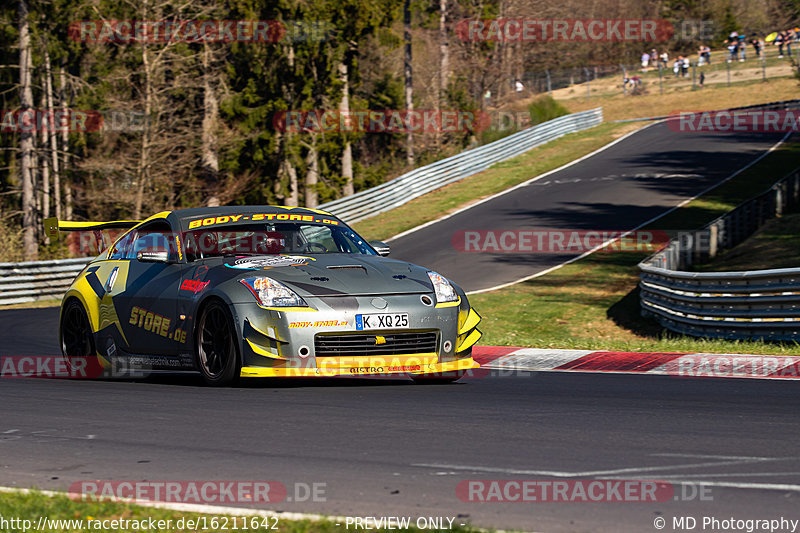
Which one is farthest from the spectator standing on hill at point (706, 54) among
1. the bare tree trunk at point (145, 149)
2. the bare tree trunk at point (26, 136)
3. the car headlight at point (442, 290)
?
the car headlight at point (442, 290)

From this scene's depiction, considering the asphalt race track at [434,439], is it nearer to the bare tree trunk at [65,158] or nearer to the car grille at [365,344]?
the car grille at [365,344]

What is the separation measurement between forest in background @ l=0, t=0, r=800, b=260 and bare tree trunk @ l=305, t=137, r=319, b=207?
7cm

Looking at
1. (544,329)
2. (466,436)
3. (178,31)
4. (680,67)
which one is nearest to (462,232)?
(544,329)

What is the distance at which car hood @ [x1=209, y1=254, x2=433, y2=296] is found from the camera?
7.56 meters

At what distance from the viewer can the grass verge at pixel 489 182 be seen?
32.4 m

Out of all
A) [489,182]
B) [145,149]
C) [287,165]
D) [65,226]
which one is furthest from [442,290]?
[287,165]

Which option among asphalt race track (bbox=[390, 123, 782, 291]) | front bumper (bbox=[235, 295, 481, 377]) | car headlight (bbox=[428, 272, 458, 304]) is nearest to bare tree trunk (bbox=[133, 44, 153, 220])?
asphalt race track (bbox=[390, 123, 782, 291])

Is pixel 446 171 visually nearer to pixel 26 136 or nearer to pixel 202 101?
pixel 26 136

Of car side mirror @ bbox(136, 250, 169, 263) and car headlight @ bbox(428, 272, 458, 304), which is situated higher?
car side mirror @ bbox(136, 250, 169, 263)

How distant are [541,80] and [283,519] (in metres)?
70.1

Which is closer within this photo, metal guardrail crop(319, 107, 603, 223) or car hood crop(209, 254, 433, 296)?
car hood crop(209, 254, 433, 296)

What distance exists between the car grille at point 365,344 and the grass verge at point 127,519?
301cm

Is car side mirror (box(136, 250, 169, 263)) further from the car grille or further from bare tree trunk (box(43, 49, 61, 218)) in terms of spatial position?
bare tree trunk (box(43, 49, 61, 218))

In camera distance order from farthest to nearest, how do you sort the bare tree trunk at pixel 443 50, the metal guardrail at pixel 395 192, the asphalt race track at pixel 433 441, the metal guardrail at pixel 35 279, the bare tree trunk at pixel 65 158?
the bare tree trunk at pixel 443 50, the bare tree trunk at pixel 65 158, the metal guardrail at pixel 395 192, the metal guardrail at pixel 35 279, the asphalt race track at pixel 433 441
